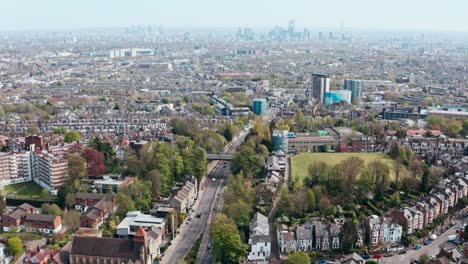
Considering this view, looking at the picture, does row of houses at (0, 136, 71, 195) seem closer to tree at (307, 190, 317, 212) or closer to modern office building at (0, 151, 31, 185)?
modern office building at (0, 151, 31, 185)

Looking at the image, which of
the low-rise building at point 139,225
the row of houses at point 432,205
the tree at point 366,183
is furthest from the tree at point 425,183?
the low-rise building at point 139,225

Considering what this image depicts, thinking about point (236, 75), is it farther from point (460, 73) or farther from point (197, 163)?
point (197, 163)

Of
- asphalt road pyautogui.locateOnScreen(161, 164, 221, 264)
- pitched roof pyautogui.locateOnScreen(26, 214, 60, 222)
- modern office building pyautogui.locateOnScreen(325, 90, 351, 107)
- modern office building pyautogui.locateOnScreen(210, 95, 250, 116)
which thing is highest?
modern office building pyautogui.locateOnScreen(325, 90, 351, 107)

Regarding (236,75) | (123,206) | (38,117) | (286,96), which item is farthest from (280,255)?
(236,75)

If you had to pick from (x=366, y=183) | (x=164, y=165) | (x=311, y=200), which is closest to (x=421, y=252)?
(x=311, y=200)

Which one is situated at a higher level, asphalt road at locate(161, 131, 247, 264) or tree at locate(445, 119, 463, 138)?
tree at locate(445, 119, 463, 138)

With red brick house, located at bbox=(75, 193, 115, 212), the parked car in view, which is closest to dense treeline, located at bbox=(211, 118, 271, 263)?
red brick house, located at bbox=(75, 193, 115, 212)
